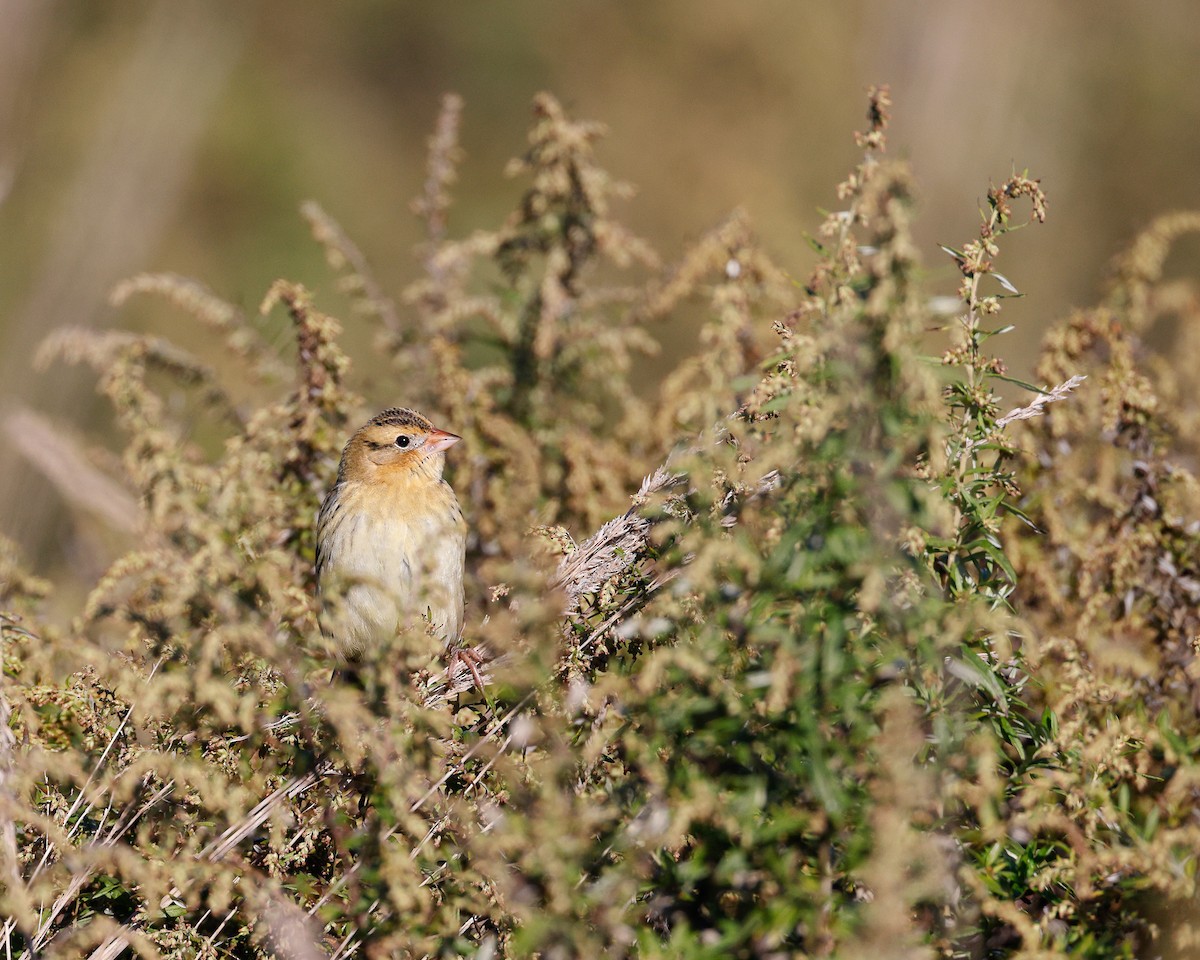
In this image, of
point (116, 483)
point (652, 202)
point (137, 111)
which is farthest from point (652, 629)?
point (652, 202)

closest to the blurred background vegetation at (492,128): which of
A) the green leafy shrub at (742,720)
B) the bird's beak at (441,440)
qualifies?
the bird's beak at (441,440)

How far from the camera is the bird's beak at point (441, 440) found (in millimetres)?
3723

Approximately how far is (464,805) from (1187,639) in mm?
1574

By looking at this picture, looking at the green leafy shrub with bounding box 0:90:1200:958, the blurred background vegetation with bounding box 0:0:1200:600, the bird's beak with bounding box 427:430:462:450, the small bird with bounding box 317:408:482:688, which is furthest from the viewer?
the blurred background vegetation with bounding box 0:0:1200:600

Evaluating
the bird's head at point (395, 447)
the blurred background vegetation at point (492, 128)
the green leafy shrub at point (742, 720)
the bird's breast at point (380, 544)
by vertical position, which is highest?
the blurred background vegetation at point (492, 128)

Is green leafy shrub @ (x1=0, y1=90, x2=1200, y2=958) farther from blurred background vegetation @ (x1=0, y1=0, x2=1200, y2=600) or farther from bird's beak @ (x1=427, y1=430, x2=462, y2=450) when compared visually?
blurred background vegetation @ (x1=0, y1=0, x2=1200, y2=600)

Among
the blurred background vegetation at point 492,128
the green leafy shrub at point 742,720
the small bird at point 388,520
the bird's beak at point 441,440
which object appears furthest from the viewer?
the blurred background vegetation at point 492,128

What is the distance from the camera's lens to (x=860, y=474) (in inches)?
70.2

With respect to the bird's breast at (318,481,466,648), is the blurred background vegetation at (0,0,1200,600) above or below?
above

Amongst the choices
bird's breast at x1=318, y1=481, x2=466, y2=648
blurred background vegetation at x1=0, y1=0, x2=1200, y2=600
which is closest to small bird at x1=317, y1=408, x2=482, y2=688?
bird's breast at x1=318, y1=481, x2=466, y2=648

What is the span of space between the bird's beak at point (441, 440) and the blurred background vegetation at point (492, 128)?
726mm

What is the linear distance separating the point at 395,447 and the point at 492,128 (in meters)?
7.23

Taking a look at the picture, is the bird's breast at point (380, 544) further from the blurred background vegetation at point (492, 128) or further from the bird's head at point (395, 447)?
the blurred background vegetation at point (492, 128)

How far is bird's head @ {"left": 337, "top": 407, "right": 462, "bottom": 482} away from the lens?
377 centimetres
